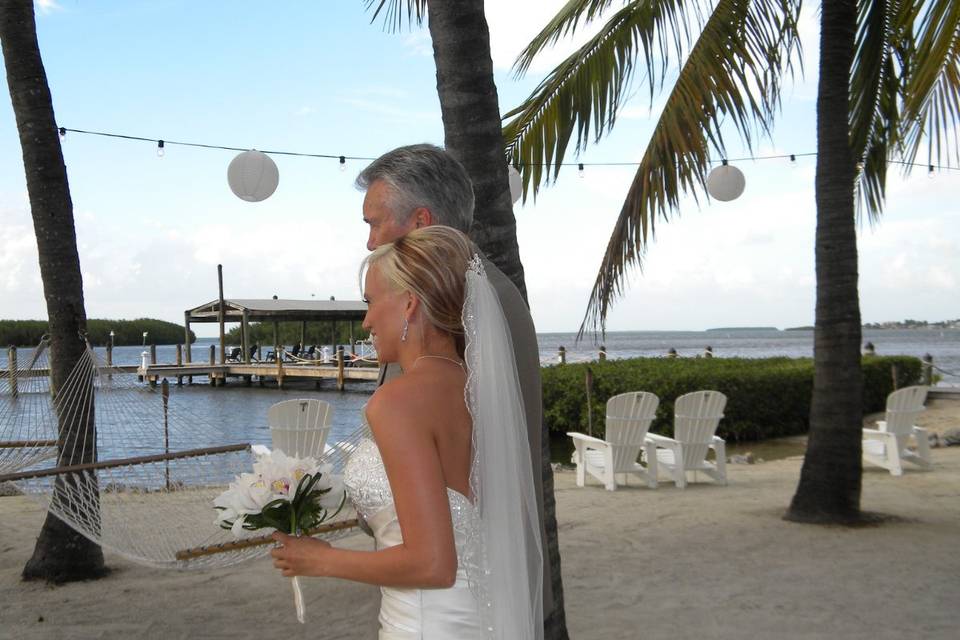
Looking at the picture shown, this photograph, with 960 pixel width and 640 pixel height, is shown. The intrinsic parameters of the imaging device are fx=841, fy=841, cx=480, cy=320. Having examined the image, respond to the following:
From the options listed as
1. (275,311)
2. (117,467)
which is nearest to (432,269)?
(117,467)

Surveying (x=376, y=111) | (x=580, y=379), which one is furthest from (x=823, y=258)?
(x=580, y=379)

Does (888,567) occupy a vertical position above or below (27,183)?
below

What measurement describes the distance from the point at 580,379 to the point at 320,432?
221 inches

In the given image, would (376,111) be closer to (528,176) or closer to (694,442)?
(528,176)

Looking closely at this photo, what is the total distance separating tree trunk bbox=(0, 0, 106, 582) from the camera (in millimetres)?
4832

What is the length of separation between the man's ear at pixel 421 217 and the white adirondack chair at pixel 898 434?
298 inches

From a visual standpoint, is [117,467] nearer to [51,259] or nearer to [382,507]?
[51,259]

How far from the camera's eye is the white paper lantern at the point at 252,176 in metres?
8.26

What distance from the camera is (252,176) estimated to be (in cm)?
831

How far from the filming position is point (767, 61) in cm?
647

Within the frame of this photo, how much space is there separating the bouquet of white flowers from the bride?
0.08 metres

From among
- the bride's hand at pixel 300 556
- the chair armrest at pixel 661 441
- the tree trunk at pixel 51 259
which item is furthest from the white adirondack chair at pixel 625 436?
the bride's hand at pixel 300 556

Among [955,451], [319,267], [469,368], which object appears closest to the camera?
[469,368]

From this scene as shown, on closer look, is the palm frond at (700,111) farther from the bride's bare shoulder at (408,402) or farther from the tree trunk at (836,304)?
the bride's bare shoulder at (408,402)
